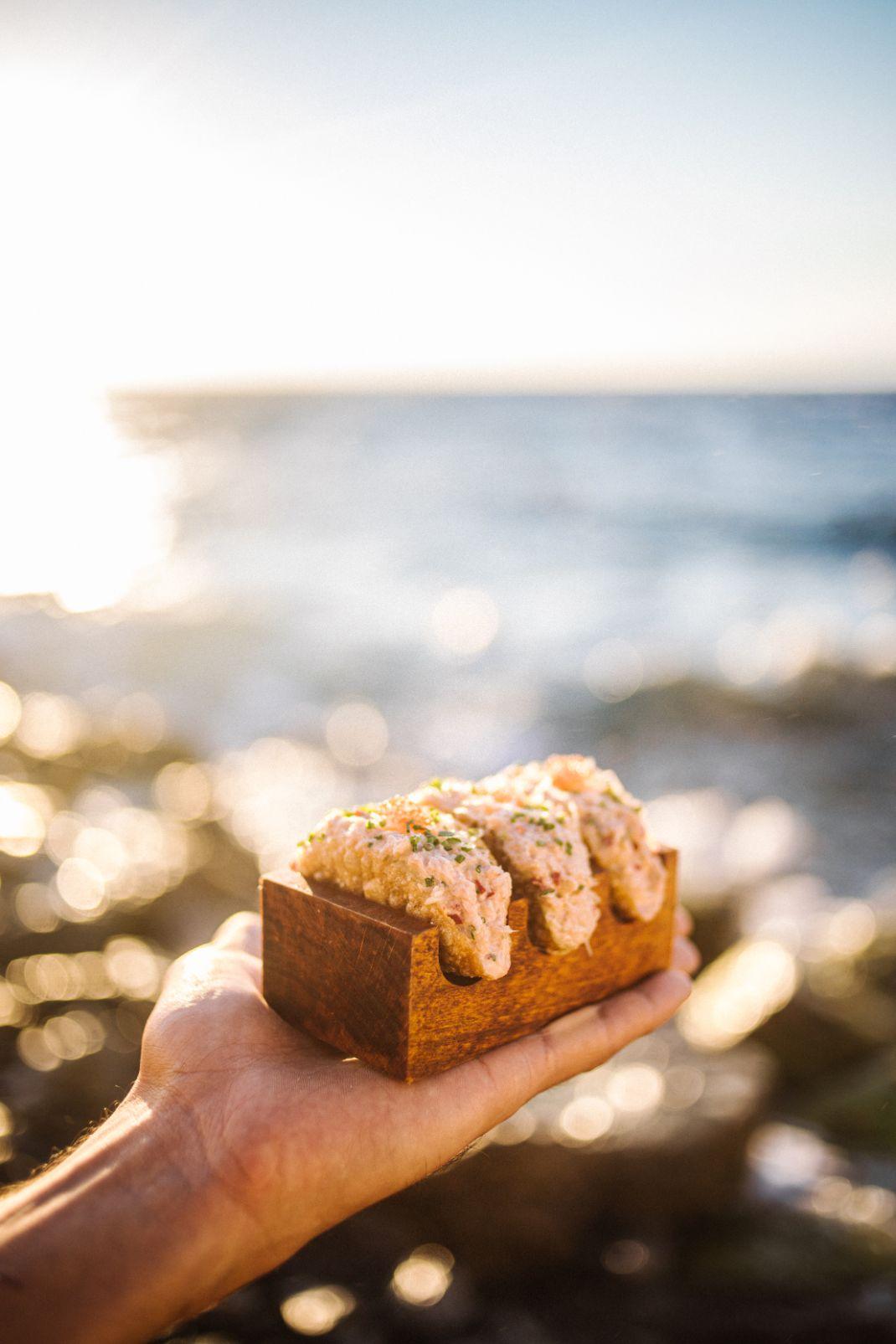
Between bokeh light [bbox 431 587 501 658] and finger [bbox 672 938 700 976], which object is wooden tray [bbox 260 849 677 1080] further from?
bokeh light [bbox 431 587 501 658]

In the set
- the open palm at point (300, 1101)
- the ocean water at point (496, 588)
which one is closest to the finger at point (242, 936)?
the open palm at point (300, 1101)

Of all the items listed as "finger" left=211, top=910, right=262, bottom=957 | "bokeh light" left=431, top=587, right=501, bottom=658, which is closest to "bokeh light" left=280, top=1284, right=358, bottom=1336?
"finger" left=211, top=910, right=262, bottom=957

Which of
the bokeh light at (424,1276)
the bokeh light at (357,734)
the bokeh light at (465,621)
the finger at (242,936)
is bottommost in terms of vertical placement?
the bokeh light at (424,1276)

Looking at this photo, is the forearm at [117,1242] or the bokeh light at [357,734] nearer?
the forearm at [117,1242]

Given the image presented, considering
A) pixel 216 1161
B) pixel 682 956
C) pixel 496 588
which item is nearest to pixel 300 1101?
pixel 216 1161

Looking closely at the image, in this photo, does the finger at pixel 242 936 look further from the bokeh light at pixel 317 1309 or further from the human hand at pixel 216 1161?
the bokeh light at pixel 317 1309

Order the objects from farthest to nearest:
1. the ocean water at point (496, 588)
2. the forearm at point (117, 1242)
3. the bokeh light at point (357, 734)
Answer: the ocean water at point (496, 588) < the bokeh light at point (357, 734) < the forearm at point (117, 1242)

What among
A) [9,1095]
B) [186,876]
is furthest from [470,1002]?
[186,876]
